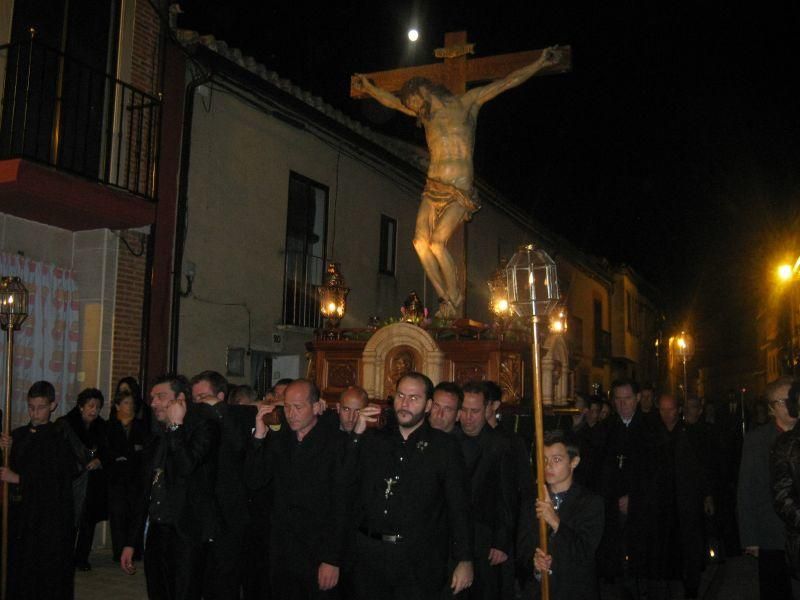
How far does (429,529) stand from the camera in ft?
14.5

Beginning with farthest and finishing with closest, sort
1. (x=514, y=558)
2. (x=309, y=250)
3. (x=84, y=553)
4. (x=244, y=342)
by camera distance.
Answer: (x=309, y=250) → (x=244, y=342) → (x=84, y=553) → (x=514, y=558)

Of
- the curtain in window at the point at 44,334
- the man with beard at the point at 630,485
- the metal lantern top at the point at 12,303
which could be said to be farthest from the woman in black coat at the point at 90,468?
the man with beard at the point at 630,485

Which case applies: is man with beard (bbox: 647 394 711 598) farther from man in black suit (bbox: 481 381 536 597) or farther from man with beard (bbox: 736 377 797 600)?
man in black suit (bbox: 481 381 536 597)

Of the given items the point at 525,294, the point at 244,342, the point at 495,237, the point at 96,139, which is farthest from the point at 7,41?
the point at 495,237

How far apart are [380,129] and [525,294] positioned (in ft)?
45.6

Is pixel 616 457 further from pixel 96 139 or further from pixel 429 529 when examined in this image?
pixel 96 139

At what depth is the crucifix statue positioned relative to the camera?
8977 mm

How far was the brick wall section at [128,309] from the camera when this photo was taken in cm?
1025

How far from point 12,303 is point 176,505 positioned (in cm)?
283

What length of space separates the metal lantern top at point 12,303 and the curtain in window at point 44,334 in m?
2.57

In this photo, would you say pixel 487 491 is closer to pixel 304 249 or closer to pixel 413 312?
pixel 413 312

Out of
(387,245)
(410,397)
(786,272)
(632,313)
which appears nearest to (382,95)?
(410,397)

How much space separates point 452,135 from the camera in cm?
911

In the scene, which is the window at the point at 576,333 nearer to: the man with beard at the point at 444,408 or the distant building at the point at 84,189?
the distant building at the point at 84,189
